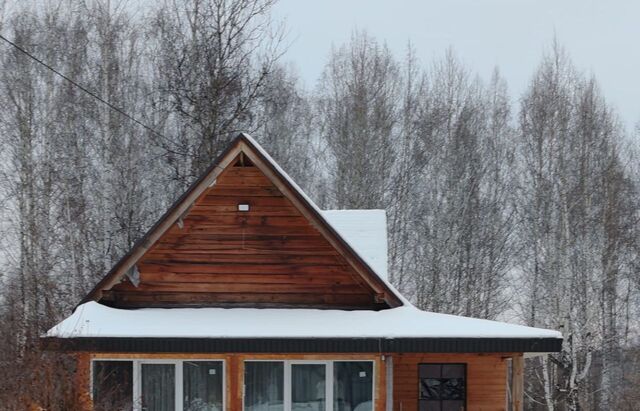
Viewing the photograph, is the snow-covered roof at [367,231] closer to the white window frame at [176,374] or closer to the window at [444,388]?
the window at [444,388]

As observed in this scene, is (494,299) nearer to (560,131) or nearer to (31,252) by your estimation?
(560,131)

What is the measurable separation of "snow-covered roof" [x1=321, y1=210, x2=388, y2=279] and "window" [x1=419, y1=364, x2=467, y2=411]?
2.44 m

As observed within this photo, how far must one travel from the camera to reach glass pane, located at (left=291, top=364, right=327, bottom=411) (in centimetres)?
1140

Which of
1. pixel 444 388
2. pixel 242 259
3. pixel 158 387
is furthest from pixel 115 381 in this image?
pixel 444 388

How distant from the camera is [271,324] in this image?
36.4 ft

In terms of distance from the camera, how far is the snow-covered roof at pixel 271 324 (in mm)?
10656

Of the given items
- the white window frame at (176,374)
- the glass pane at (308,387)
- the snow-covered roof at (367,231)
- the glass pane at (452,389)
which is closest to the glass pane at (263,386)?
the glass pane at (308,387)

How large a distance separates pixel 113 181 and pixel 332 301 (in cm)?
1195

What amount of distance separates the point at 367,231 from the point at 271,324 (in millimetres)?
5161

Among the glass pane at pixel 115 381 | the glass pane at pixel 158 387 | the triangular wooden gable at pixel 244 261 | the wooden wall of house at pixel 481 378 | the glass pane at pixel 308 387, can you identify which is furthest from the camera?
the wooden wall of house at pixel 481 378

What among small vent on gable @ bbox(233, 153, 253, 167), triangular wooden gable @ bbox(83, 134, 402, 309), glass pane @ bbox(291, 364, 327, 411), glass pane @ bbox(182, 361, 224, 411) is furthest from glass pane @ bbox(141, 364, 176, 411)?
small vent on gable @ bbox(233, 153, 253, 167)

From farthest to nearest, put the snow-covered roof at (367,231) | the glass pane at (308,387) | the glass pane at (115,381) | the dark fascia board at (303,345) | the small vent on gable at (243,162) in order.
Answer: the snow-covered roof at (367,231), the small vent on gable at (243,162), the glass pane at (308,387), the glass pane at (115,381), the dark fascia board at (303,345)

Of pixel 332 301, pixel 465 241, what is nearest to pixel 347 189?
pixel 465 241

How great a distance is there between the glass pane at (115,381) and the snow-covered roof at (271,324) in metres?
0.75
